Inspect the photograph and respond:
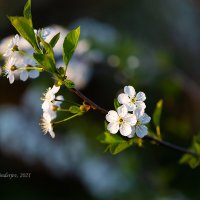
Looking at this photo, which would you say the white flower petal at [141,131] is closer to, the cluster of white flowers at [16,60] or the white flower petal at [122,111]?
the white flower petal at [122,111]

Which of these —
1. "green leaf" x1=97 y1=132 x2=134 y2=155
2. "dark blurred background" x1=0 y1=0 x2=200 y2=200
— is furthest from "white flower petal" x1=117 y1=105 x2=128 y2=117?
"dark blurred background" x1=0 y1=0 x2=200 y2=200

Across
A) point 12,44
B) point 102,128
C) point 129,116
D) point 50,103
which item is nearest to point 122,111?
point 129,116

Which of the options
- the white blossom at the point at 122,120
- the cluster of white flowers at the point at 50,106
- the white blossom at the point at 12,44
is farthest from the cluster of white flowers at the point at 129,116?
the white blossom at the point at 12,44

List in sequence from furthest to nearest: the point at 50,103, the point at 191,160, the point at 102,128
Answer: the point at 102,128 → the point at 191,160 → the point at 50,103

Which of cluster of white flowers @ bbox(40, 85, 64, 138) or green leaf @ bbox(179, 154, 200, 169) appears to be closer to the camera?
cluster of white flowers @ bbox(40, 85, 64, 138)

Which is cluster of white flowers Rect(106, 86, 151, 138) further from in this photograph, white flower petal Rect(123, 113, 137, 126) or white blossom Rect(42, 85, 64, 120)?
white blossom Rect(42, 85, 64, 120)

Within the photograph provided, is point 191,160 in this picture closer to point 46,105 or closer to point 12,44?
point 46,105

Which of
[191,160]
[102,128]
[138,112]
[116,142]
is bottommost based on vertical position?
[102,128]
